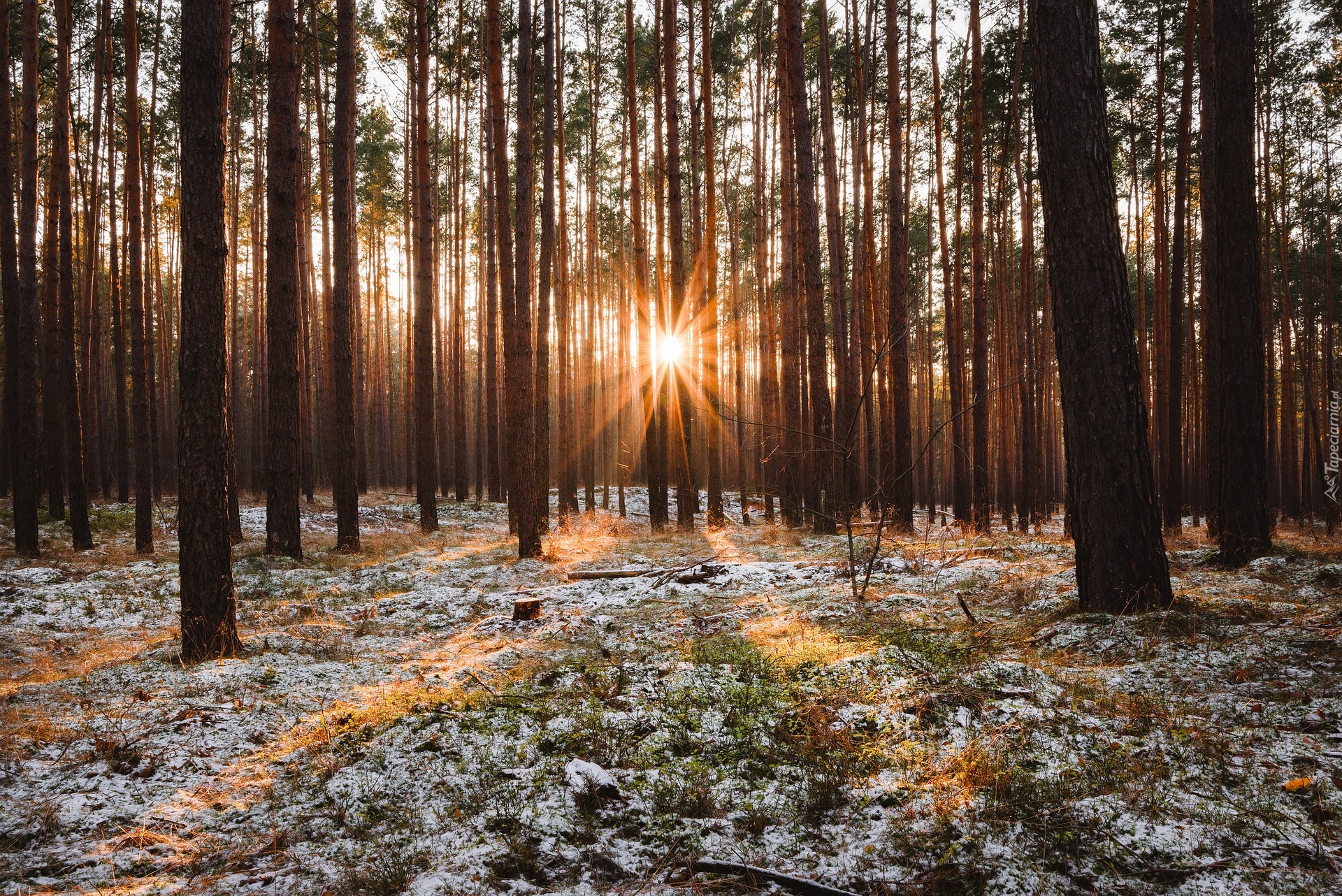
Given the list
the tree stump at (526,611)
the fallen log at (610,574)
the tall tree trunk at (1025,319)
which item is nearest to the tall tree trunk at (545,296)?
the fallen log at (610,574)

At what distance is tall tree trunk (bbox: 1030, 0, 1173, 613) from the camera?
4.11 metres

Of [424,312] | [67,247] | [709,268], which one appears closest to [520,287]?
[424,312]

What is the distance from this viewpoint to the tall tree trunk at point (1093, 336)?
4.11 metres

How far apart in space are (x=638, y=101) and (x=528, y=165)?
37.4 ft

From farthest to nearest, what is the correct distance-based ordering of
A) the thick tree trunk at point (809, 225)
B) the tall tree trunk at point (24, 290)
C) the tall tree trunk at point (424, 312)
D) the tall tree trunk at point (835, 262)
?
the tall tree trunk at point (835, 262), the tall tree trunk at point (424, 312), the thick tree trunk at point (809, 225), the tall tree trunk at point (24, 290)

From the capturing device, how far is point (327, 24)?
16.1 metres

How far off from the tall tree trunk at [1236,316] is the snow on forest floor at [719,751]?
0.79m

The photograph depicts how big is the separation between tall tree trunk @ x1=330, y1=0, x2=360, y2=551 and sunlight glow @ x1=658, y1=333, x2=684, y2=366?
593 centimetres

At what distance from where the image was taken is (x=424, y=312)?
12984 mm

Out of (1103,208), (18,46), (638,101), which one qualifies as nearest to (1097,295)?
(1103,208)

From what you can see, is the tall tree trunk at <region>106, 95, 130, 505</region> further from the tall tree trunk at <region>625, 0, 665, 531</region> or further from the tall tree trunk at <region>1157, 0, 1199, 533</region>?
the tall tree trunk at <region>1157, 0, 1199, 533</region>

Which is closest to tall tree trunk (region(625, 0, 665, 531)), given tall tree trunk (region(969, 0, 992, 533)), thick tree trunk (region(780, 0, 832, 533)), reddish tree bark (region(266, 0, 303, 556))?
A: thick tree trunk (region(780, 0, 832, 533))

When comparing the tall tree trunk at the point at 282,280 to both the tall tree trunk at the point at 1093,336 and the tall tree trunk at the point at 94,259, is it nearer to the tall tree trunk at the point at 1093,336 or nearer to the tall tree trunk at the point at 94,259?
the tall tree trunk at the point at 94,259

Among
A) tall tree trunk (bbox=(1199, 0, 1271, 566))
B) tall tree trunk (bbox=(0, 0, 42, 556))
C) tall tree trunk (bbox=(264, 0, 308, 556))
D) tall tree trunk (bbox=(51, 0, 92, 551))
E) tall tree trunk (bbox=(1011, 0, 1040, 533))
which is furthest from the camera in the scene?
tall tree trunk (bbox=(1011, 0, 1040, 533))
